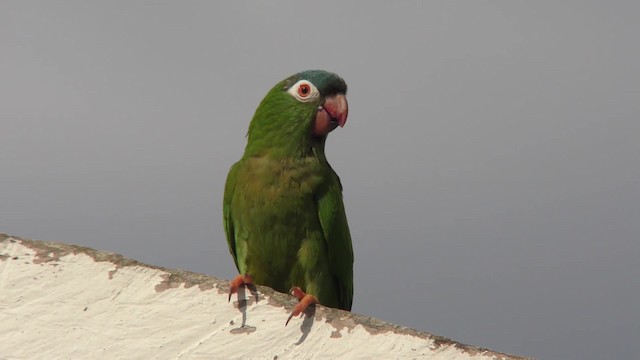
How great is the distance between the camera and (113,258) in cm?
403

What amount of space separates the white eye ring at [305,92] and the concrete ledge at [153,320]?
286 centimetres

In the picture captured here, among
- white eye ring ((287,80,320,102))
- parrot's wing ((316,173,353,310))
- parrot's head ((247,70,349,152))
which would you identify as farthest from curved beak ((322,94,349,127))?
parrot's wing ((316,173,353,310))

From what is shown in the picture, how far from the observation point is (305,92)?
Answer: 6598mm

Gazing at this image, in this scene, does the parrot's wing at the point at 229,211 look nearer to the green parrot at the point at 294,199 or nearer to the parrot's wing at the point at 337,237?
the green parrot at the point at 294,199

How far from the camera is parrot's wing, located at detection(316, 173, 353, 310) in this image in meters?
6.23

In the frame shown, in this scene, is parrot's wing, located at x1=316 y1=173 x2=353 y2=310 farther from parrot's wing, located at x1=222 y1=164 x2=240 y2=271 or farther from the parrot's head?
parrot's wing, located at x1=222 y1=164 x2=240 y2=271

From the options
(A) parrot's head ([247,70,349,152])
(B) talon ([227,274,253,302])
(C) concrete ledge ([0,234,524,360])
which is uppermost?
(A) parrot's head ([247,70,349,152])

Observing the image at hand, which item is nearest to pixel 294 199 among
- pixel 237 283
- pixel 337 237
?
pixel 337 237

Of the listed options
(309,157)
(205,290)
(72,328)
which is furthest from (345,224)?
(72,328)

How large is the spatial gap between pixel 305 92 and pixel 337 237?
131 centimetres

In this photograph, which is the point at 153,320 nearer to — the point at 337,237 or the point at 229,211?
the point at 337,237

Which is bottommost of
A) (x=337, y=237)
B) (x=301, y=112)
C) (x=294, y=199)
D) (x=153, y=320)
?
(x=153, y=320)

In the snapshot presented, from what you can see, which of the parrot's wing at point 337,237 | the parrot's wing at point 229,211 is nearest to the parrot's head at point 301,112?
the parrot's wing at point 229,211

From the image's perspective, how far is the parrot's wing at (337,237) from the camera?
6.23 m
